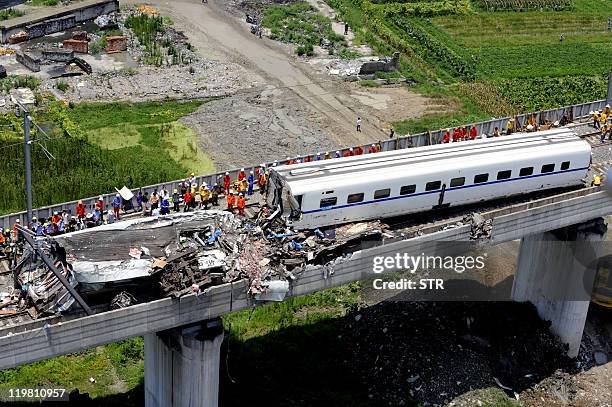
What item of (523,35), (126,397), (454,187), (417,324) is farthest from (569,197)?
(523,35)

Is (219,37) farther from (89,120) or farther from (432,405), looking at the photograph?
(432,405)

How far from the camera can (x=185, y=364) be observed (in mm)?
37719

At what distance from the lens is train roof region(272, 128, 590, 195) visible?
133 feet

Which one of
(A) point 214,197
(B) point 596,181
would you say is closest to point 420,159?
(A) point 214,197

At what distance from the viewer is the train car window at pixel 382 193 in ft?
136

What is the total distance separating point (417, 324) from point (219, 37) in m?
49.2

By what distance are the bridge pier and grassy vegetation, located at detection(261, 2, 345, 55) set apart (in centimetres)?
4230

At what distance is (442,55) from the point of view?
9138 cm

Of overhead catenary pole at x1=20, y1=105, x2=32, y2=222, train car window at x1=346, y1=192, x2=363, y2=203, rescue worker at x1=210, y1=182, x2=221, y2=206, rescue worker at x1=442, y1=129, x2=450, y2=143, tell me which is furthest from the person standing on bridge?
rescue worker at x1=442, y1=129, x2=450, y2=143

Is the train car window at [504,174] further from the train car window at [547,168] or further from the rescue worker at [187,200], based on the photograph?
the rescue worker at [187,200]

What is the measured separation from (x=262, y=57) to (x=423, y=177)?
4716cm

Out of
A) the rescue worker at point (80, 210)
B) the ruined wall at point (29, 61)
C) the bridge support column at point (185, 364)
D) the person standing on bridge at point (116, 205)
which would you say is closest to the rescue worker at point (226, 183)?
the person standing on bridge at point (116, 205)

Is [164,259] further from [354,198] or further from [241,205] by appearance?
[354,198]

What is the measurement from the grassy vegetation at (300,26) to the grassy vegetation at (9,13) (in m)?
23.8
